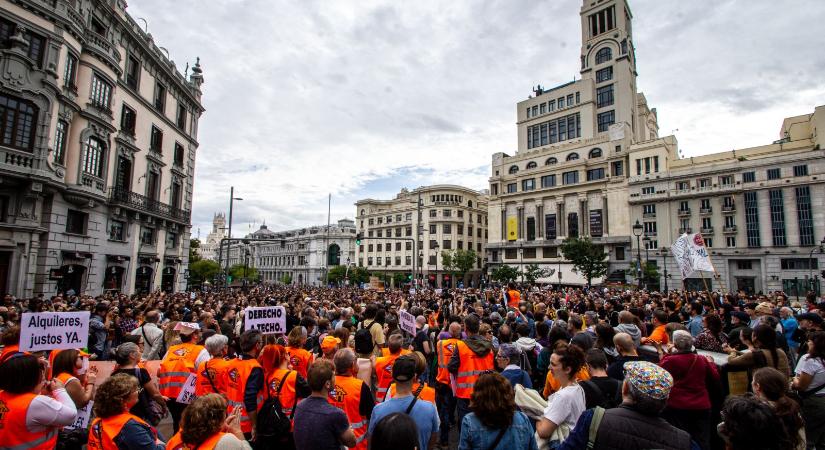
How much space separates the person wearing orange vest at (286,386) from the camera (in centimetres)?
453

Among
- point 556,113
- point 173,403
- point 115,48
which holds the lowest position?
point 173,403

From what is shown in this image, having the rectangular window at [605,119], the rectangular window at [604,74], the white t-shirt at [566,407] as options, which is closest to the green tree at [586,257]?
the rectangular window at [605,119]

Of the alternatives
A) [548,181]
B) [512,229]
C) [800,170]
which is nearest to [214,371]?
[800,170]

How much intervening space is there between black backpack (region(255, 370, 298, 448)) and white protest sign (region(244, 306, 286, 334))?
2.56 m

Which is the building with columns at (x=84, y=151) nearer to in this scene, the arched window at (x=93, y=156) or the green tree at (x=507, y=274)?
the arched window at (x=93, y=156)

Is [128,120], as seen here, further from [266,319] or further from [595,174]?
[595,174]

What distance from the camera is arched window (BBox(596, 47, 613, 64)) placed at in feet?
200

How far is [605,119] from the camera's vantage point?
5941 cm

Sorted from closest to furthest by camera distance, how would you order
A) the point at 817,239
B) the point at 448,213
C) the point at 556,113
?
the point at 817,239 < the point at 556,113 < the point at 448,213

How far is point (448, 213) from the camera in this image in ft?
243

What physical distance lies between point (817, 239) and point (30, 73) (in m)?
63.1

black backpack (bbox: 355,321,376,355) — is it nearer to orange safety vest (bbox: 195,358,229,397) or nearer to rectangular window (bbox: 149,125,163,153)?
orange safety vest (bbox: 195,358,229,397)

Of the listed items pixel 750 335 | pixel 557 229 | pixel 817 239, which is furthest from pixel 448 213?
pixel 750 335

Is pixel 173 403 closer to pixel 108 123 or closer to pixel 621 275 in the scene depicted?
pixel 108 123
